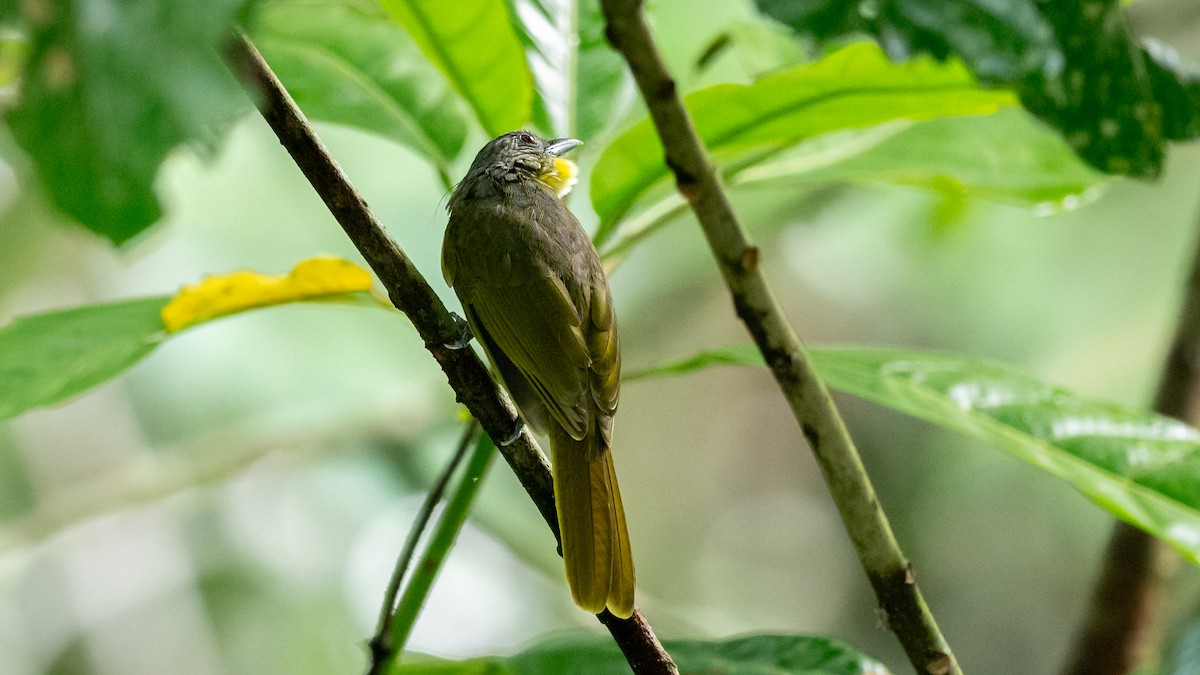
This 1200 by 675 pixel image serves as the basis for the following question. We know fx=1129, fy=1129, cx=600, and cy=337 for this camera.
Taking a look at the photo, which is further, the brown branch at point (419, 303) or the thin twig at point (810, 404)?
the thin twig at point (810, 404)

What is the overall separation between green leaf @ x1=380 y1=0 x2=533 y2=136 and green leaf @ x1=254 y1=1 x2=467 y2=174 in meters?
0.11

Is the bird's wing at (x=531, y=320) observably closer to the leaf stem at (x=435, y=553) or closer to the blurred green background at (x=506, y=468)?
the leaf stem at (x=435, y=553)

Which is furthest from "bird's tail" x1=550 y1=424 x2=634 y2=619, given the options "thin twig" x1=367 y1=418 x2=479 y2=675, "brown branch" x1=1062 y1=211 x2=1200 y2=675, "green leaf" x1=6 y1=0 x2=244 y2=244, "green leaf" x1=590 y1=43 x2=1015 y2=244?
"brown branch" x1=1062 y1=211 x2=1200 y2=675

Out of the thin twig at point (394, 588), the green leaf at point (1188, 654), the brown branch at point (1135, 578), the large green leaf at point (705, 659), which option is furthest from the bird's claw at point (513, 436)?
the brown branch at point (1135, 578)

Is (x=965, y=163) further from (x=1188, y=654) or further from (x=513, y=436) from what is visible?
(x=513, y=436)

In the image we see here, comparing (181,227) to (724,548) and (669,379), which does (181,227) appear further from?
(724,548)

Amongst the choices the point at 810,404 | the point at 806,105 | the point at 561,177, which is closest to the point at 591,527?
the point at 810,404

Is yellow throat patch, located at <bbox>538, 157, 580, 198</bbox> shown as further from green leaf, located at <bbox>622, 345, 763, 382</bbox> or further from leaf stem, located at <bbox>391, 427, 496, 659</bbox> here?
leaf stem, located at <bbox>391, 427, 496, 659</bbox>

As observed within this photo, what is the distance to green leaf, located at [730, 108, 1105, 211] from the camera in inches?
70.1

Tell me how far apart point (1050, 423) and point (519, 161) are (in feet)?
3.09

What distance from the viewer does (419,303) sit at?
1090 mm

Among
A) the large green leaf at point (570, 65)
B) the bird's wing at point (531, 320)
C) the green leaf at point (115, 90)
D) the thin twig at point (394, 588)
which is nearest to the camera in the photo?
the green leaf at point (115, 90)

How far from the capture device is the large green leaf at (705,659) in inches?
54.3

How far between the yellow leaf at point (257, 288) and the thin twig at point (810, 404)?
18.9 inches
